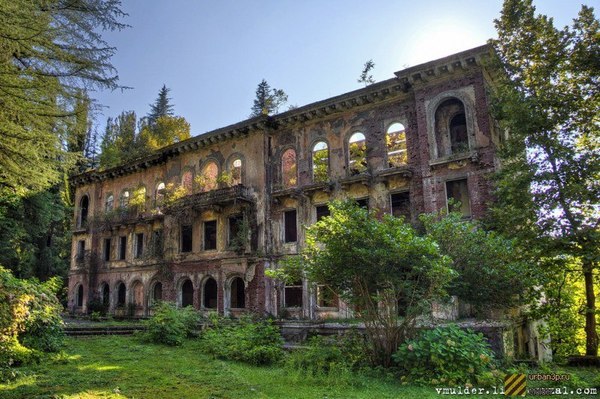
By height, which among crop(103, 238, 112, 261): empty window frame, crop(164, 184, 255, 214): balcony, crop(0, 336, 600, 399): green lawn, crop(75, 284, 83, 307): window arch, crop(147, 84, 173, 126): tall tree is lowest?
crop(0, 336, 600, 399): green lawn

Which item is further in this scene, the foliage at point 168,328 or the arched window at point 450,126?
the arched window at point 450,126

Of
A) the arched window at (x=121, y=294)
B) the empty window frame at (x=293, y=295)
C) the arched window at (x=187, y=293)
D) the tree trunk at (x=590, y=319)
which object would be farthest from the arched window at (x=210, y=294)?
the tree trunk at (x=590, y=319)

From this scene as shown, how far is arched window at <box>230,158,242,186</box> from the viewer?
23719 mm

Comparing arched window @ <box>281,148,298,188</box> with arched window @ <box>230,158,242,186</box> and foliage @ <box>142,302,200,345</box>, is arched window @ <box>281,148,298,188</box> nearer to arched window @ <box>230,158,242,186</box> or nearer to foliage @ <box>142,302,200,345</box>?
arched window @ <box>230,158,242,186</box>

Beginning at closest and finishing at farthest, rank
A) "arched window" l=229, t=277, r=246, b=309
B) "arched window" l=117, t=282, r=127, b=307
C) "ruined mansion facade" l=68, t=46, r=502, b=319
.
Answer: "ruined mansion facade" l=68, t=46, r=502, b=319
"arched window" l=229, t=277, r=246, b=309
"arched window" l=117, t=282, r=127, b=307

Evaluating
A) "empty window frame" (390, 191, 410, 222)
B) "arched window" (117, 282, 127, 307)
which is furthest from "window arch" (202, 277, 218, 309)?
"empty window frame" (390, 191, 410, 222)

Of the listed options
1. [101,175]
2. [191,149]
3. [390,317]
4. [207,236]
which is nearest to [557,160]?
[390,317]

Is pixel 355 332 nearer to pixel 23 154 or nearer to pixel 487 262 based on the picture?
pixel 487 262

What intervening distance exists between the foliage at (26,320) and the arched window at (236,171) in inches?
494

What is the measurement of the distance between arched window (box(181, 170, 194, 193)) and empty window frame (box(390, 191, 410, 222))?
12.8 m

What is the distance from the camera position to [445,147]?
1795 cm

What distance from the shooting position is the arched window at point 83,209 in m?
33.7

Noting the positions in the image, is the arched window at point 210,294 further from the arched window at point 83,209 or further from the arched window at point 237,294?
the arched window at point 83,209

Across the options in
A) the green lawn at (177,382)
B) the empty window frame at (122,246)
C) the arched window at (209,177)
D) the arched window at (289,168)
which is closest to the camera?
the green lawn at (177,382)
